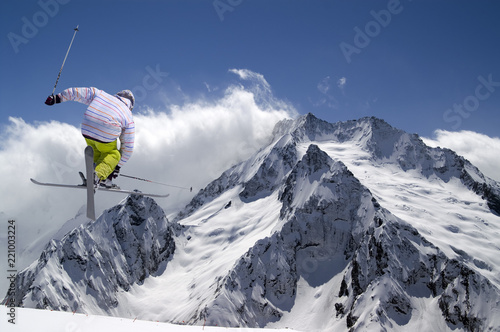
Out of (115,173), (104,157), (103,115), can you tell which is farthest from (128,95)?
(115,173)

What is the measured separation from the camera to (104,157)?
393 inches

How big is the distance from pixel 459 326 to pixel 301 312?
66.7 m

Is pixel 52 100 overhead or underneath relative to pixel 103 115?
overhead

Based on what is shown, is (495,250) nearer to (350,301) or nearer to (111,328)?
(350,301)

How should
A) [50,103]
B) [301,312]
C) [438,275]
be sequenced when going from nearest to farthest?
[50,103] < [438,275] < [301,312]

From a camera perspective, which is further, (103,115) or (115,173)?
(115,173)

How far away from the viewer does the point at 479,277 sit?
157 meters

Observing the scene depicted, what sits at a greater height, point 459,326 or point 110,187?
point 110,187

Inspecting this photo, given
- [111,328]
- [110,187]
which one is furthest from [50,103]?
[111,328]

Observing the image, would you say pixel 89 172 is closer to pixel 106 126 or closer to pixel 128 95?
pixel 106 126

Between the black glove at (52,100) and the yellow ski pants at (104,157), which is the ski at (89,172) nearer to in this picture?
the yellow ski pants at (104,157)

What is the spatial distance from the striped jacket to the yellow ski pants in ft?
0.91

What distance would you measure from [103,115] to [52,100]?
1221mm

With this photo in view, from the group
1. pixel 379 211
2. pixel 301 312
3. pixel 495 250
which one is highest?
pixel 379 211
